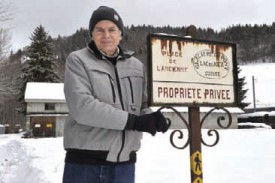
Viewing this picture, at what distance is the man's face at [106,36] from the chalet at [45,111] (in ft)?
136

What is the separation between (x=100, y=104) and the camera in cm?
246

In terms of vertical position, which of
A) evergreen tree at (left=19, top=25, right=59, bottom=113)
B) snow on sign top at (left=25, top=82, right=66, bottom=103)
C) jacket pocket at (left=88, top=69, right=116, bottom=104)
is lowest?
jacket pocket at (left=88, top=69, right=116, bottom=104)

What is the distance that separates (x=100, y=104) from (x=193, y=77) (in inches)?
58.5

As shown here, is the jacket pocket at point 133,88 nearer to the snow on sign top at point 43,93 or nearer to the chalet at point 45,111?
the chalet at point 45,111

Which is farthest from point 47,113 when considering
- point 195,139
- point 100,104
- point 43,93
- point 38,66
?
point 100,104

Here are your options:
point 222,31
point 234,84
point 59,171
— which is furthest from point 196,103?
point 222,31

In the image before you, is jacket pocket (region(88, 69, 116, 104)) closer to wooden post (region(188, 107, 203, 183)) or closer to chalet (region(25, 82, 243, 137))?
wooden post (region(188, 107, 203, 183))

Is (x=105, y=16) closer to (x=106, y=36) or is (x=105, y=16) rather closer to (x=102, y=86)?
(x=106, y=36)

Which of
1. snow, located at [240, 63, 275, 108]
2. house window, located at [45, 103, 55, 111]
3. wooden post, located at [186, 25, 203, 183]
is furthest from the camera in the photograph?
snow, located at [240, 63, 275, 108]

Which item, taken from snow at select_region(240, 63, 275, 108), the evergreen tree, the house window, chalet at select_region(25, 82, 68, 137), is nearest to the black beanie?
chalet at select_region(25, 82, 68, 137)

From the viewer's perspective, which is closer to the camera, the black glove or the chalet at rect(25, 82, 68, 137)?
the black glove

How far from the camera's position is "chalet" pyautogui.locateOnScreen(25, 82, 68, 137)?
43.7 meters

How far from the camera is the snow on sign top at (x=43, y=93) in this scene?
147ft

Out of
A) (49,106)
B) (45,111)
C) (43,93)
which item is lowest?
(45,111)
